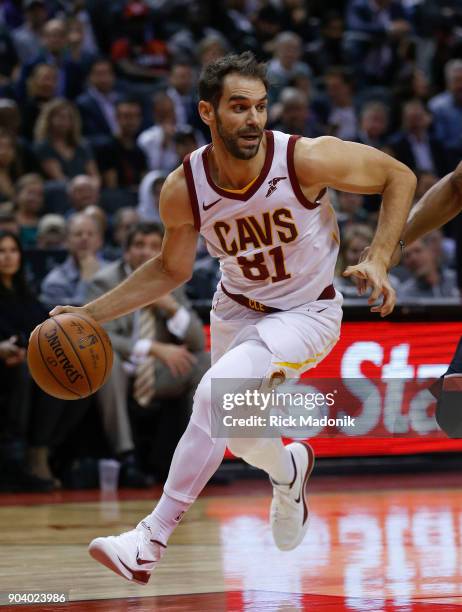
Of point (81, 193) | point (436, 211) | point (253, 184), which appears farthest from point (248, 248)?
point (81, 193)

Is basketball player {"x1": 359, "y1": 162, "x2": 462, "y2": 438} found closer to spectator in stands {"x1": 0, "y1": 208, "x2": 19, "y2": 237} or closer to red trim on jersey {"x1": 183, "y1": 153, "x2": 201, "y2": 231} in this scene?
red trim on jersey {"x1": 183, "y1": 153, "x2": 201, "y2": 231}

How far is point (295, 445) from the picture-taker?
5.62 m

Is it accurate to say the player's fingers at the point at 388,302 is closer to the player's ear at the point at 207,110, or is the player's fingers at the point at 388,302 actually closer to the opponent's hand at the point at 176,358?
the player's ear at the point at 207,110

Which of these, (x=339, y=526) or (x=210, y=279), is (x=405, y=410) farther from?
(x=210, y=279)

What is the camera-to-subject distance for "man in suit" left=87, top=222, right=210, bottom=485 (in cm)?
817

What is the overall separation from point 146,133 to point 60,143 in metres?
1.07

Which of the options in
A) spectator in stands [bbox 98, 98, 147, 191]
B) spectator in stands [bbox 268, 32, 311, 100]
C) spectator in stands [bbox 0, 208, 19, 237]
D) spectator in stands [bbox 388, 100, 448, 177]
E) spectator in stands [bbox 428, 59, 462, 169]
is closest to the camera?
spectator in stands [bbox 0, 208, 19, 237]

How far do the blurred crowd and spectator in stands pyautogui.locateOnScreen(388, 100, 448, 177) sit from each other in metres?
0.02

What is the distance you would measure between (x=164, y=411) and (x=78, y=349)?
146 inches

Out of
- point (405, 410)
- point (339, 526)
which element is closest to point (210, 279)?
point (405, 410)

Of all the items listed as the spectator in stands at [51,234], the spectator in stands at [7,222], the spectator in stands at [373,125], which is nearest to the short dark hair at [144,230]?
the spectator in stands at [7,222]

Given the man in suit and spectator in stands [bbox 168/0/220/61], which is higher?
spectator in stands [bbox 168/0/220/61]

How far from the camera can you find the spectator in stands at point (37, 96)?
11.3 metres

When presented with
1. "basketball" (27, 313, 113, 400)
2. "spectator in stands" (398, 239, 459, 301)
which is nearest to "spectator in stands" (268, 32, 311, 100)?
"spectator in stands" (398, 239, 459, 301)
